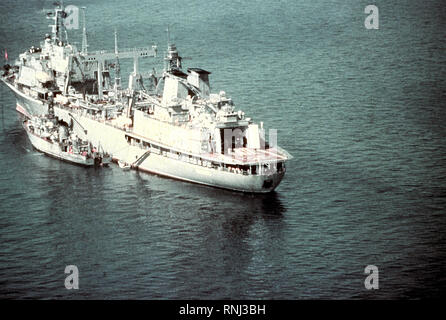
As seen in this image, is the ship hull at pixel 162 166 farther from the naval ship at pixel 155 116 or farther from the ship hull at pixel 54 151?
the ship hull at pixel 54 151

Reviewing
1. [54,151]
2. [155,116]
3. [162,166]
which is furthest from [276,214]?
[54,151]

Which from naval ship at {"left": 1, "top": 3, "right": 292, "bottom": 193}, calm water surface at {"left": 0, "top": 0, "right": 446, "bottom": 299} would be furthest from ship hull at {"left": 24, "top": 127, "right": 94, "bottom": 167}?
naval ship at {"left": 1, "top": 3, "right": 292, "bottom": 193}

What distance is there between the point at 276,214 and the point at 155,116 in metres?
30.6

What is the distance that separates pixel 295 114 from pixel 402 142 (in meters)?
21.5

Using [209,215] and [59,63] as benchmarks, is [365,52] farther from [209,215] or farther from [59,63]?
[209,215]

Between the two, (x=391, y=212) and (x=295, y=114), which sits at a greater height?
(x=295, y=114)

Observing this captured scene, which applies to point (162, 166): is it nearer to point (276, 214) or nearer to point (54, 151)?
point (54, 151)

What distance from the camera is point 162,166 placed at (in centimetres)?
13212

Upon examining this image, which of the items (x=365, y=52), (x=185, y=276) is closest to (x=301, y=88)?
(x=365, y=52)

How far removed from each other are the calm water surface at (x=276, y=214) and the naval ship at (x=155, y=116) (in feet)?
10.0

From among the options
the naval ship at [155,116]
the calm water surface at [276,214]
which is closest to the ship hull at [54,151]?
the calm water surface at [276,214]

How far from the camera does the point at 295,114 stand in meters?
153

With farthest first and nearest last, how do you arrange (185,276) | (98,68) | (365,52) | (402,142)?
1. (365,52)
2. (98,68)
3. (402,142)
4. (185,276)

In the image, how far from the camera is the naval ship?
410 ft
